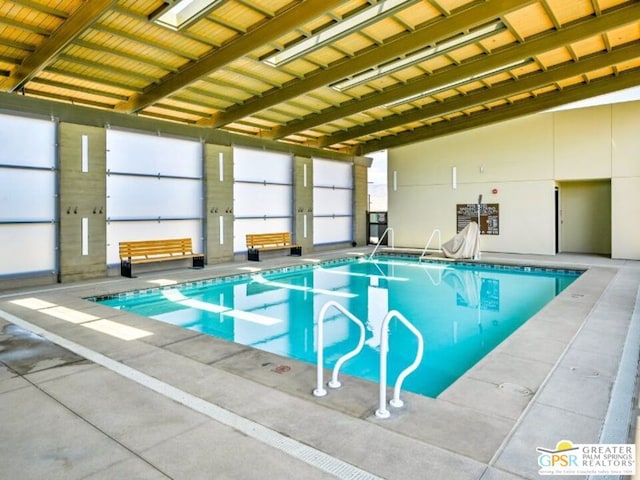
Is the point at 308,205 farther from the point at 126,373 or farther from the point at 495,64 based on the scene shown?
the point at 126,373

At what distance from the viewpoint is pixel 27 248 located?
7.74 meters

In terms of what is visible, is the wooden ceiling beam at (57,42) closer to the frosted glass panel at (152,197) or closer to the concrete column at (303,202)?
the frosted glass panel at (152,197)

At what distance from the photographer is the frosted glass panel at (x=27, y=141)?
7422mm

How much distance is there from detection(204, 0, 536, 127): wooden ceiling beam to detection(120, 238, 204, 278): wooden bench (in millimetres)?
3355

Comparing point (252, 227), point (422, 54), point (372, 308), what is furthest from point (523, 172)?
point (372, 308)

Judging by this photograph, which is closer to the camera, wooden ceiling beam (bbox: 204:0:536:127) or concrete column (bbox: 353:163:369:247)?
wooden ceiling beam (bbox: 204:0:536:127)

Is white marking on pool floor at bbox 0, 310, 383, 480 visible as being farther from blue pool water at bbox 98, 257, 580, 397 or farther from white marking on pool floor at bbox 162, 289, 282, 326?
white marking on pool floor at bbox 162, 289, 282, 326

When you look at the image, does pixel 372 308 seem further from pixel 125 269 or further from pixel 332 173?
pixel 332 173

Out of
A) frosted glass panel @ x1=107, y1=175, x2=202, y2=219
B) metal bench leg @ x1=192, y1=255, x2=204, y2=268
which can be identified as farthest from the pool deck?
metal bench leg @ x1=192, y1=255, x2=204, y2=268

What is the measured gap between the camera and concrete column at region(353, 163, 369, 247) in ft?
51.2

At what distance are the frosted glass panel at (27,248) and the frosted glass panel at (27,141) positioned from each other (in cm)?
116

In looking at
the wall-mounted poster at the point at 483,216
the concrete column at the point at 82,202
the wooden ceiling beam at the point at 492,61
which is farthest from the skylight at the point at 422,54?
the wall-mounted poster at the point at 483,216

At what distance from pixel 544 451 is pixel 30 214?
28.1ft

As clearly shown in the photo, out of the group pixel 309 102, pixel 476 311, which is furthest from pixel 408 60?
pixel 476 311
